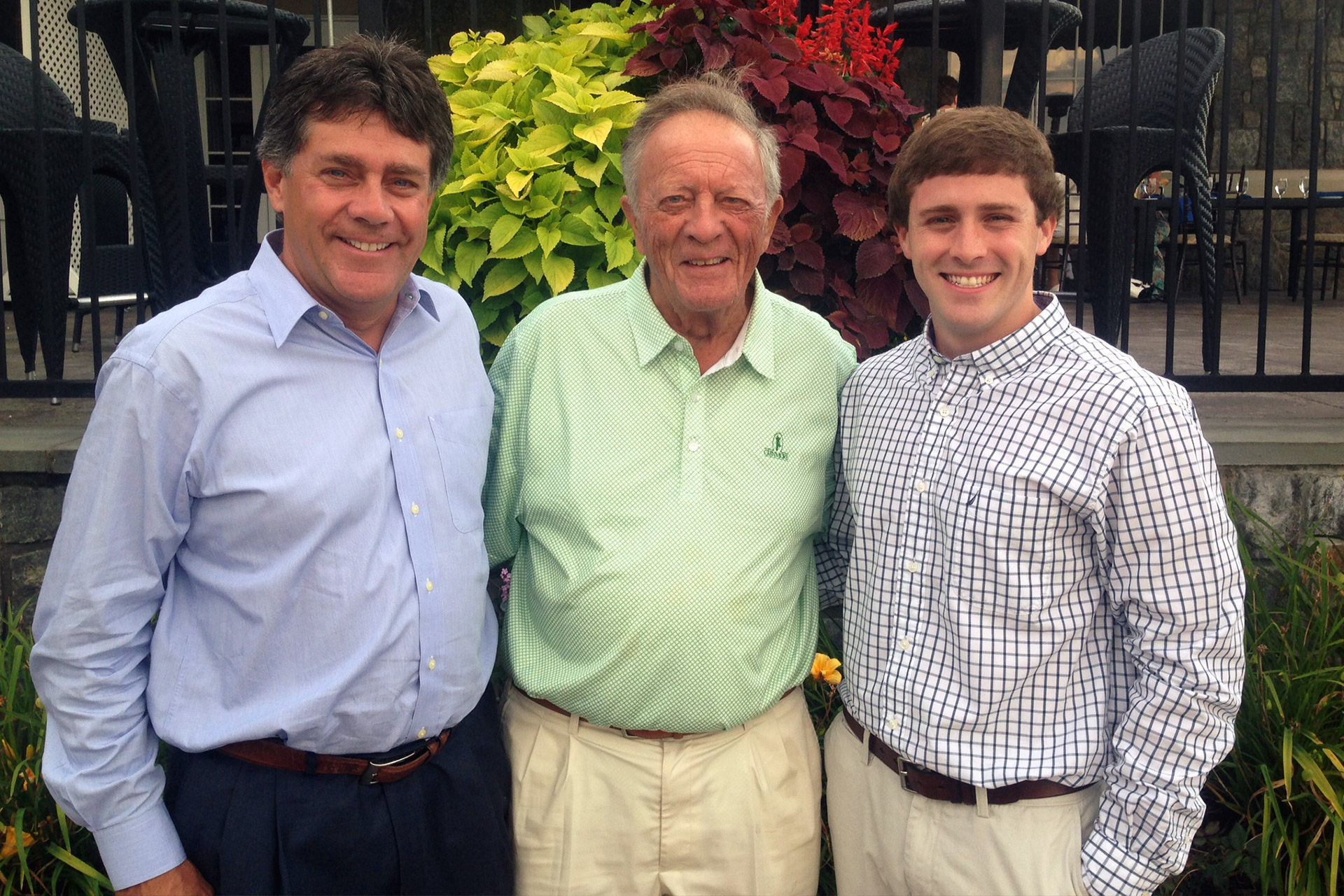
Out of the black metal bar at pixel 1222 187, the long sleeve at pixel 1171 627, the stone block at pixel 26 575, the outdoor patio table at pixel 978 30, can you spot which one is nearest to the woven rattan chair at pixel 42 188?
the stone block at pixel 26 575

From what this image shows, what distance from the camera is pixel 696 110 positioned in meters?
2.02

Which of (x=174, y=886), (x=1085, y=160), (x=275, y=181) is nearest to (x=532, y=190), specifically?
(x=275, y=181)

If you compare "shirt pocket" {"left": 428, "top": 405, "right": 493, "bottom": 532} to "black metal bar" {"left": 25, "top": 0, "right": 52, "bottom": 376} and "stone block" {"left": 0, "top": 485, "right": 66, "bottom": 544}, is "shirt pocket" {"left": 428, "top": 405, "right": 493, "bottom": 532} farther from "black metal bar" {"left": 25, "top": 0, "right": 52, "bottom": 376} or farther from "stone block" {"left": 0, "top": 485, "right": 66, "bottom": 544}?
"black metal bar" {"left": 25, "top": 0, "right": 52, "bottom": 376}

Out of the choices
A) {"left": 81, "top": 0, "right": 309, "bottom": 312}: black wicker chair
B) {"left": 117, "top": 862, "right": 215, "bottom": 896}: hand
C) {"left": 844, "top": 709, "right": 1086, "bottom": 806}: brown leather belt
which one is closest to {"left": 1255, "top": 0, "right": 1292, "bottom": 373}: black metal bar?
{"left": 844, "top": 709, "right": 1086, "bottom": 806}: brown leather belt

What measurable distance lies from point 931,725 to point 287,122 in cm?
144

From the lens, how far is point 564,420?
202cm

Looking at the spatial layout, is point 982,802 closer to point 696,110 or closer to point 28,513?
point 696,110

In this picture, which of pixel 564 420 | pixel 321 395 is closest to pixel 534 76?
pixel 564 420

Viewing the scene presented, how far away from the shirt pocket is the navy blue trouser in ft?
1.33

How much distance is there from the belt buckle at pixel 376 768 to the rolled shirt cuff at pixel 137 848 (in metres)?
0.30

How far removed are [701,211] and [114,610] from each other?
1.19m

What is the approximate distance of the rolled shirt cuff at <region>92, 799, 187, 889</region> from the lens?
163cm

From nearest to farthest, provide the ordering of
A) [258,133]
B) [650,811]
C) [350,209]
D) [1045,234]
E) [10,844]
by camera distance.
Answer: [350,209]
[1045,234]
[650,811]
[10,844]
[258,133]

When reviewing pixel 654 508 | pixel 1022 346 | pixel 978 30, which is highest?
pixel 978 30
